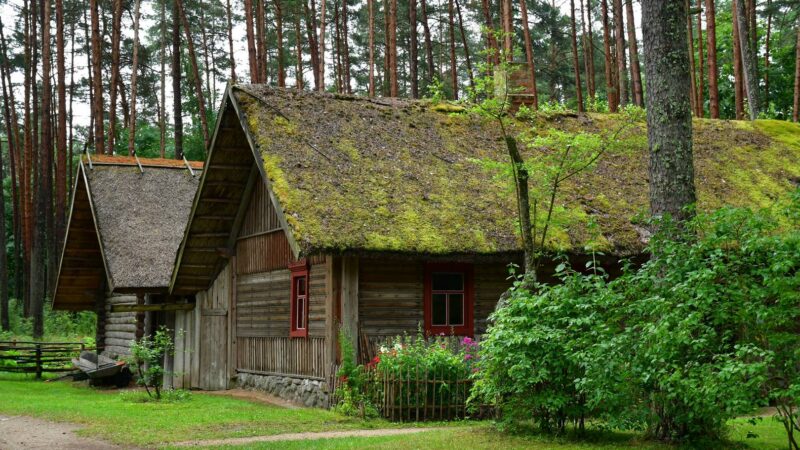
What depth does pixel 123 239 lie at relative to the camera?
2273 cm

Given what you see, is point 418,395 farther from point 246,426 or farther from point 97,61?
point 97,61

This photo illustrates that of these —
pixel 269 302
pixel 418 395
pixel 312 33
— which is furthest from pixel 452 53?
pixel 418 395

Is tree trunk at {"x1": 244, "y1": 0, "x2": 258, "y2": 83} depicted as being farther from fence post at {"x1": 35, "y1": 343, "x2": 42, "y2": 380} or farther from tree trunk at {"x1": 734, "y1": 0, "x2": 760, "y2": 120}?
tree trunk at {"x1": 734, "y1": 0, "x2": 760, "y2": 120}

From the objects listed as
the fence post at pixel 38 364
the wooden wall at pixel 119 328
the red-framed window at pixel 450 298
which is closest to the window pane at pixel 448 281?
the red-framed window at pixel 450 298

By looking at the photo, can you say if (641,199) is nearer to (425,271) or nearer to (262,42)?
(425,271)

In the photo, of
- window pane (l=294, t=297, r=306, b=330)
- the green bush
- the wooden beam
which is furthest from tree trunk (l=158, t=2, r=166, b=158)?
the green bush

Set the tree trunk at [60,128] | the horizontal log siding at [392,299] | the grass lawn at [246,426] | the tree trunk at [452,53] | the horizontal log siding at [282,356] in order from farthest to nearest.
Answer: the tree trunk at [452,53] < the tree trunk at [60,128] < the horizontal log siding at [282,356] < the horizontal log siding at [392,299] < the grass lawn at [246,426]

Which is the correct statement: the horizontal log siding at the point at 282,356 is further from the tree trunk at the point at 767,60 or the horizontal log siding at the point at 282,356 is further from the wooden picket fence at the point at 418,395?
the tree trunk at the point at 767,60

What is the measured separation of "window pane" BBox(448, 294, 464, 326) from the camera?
17.2 metres

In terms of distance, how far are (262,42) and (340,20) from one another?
35.0ft

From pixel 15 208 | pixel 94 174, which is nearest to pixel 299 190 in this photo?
pixel 94 174

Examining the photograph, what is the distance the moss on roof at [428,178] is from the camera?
1584cm

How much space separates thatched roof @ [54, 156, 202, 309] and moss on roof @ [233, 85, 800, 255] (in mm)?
6189

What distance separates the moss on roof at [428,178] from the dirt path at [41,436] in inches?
181
